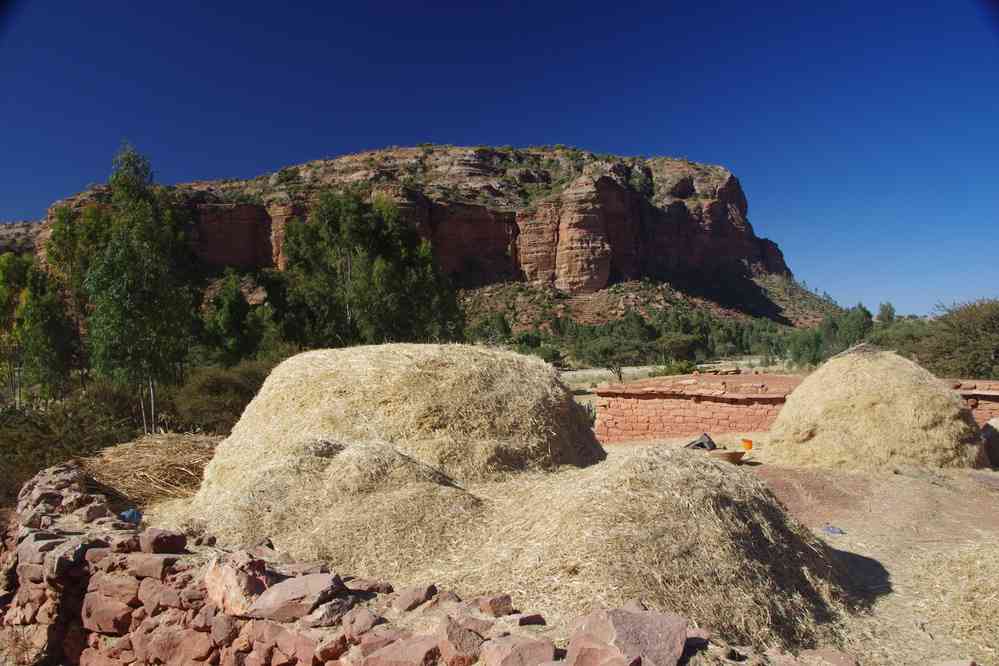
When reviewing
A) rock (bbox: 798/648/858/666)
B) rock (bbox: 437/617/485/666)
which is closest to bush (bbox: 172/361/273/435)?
rock (bbox: 437/617/485/666)

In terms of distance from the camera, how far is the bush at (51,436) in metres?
8.46

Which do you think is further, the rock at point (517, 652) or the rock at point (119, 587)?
the rock at point (119, 587)

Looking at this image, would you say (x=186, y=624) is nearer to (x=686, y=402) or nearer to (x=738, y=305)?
(x=686, y=402)

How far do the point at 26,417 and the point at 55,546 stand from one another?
6.78 metres

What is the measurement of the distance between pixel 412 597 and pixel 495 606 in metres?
0.46

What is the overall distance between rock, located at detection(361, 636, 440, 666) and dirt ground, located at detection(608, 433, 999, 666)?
2.71 metres

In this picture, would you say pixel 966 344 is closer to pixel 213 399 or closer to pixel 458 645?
pixel 213 399

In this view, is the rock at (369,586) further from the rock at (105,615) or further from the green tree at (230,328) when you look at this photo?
the green tree at (230,328)

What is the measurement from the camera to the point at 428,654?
279 centimetres

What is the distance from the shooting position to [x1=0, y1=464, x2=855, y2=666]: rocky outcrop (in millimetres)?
2781

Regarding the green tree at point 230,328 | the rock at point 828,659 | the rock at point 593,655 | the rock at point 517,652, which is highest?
the green tree at point 230,328

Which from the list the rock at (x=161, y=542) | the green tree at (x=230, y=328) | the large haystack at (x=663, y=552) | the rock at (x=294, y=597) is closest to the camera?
the rock at (x=294, y=597)

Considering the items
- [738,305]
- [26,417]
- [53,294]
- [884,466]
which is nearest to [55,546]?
[26,417]

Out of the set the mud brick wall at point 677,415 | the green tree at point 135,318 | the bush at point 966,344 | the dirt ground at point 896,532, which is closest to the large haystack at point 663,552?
the dirt ground at point 896,532
